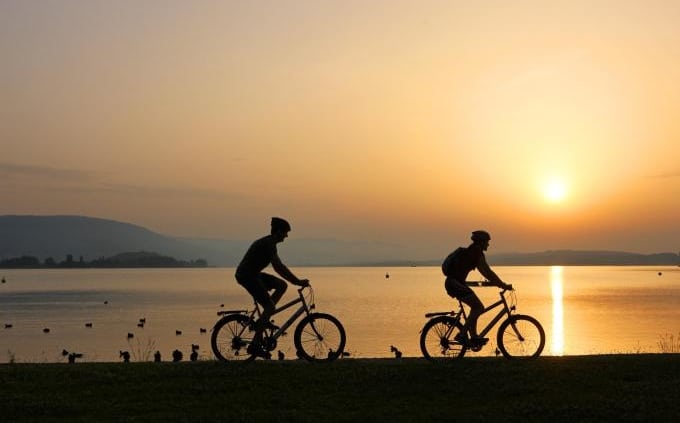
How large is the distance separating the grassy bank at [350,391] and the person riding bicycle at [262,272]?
2.65ft

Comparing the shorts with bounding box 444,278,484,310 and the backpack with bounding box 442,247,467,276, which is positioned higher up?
the backpack with bounding box 442,247,467,276

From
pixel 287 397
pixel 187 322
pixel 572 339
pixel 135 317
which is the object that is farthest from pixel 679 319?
pixel 287 397

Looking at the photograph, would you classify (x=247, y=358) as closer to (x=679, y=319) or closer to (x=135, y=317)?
(x=679, y=319)

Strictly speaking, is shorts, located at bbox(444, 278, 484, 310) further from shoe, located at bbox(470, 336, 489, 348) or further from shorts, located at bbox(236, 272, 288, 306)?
shorts, located at bbox(236, 272, 288, 306)

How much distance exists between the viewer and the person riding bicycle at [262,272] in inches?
568

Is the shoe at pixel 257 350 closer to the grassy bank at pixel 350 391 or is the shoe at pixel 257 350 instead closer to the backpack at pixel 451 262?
the grassy bank at pixel 350 391

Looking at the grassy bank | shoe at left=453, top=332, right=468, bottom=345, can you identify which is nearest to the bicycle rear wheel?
shoe at left=453, top=332, right=468, bottom=345

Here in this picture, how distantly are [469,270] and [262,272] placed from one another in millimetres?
3876

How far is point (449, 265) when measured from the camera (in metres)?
15.3

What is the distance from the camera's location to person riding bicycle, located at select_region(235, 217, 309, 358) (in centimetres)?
1443

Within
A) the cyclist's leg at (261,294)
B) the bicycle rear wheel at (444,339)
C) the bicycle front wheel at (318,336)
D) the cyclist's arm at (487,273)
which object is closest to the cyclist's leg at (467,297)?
the bicycle rear wheel at (444,339)

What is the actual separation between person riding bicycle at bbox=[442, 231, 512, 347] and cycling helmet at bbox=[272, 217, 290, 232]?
3013 mm

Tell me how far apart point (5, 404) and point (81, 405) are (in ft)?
3.66

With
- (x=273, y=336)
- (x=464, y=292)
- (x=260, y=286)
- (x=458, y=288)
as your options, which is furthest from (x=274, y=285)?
(x=464, y=292)
